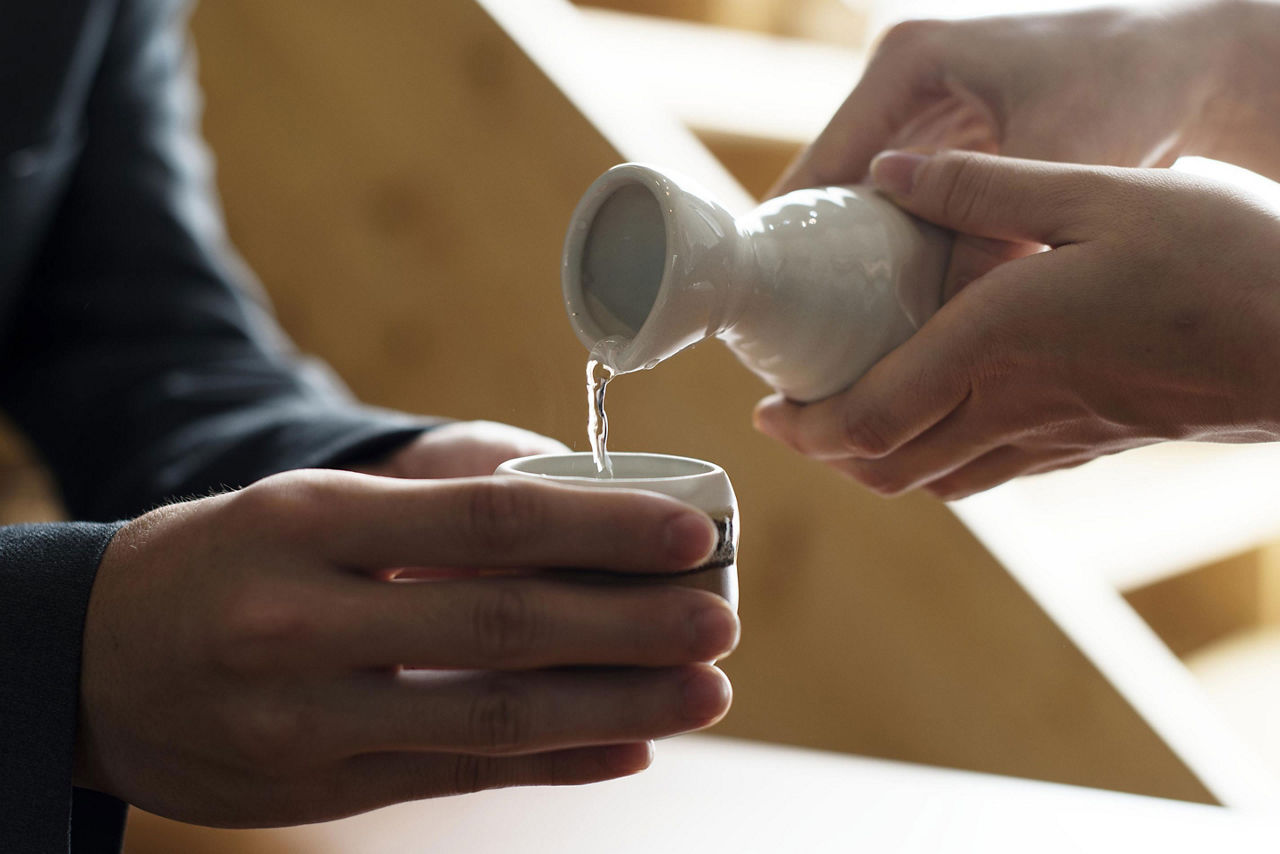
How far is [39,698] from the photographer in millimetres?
483

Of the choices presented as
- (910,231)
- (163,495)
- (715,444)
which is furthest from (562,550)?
(715,444)

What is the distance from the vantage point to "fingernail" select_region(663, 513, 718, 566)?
0.46 m

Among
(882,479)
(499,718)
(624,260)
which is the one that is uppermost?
(624,260)

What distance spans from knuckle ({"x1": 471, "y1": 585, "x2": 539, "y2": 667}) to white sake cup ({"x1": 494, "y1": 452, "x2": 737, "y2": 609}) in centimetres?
3

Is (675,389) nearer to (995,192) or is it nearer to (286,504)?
(995,192)

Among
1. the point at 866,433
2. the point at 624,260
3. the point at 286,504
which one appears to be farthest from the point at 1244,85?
the point at 286,504

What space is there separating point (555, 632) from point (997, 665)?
2.70 feet

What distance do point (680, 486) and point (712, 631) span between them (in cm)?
7

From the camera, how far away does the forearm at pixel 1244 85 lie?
0.84m

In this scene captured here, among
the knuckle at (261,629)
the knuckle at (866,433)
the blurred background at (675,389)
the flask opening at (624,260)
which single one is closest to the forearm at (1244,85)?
the blurred background at (675,389)

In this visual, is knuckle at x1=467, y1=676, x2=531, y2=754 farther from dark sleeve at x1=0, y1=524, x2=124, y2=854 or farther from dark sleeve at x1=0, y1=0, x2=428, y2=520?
dark sleeve at x1=0, y1=0, x2=428, y2=520

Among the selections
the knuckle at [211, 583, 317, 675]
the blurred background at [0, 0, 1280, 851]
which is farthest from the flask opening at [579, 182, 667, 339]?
the blurred background at [0, 0, 1280, 851]

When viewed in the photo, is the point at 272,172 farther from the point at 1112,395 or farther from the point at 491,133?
the point at 1112,395

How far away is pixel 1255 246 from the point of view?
62 cm
